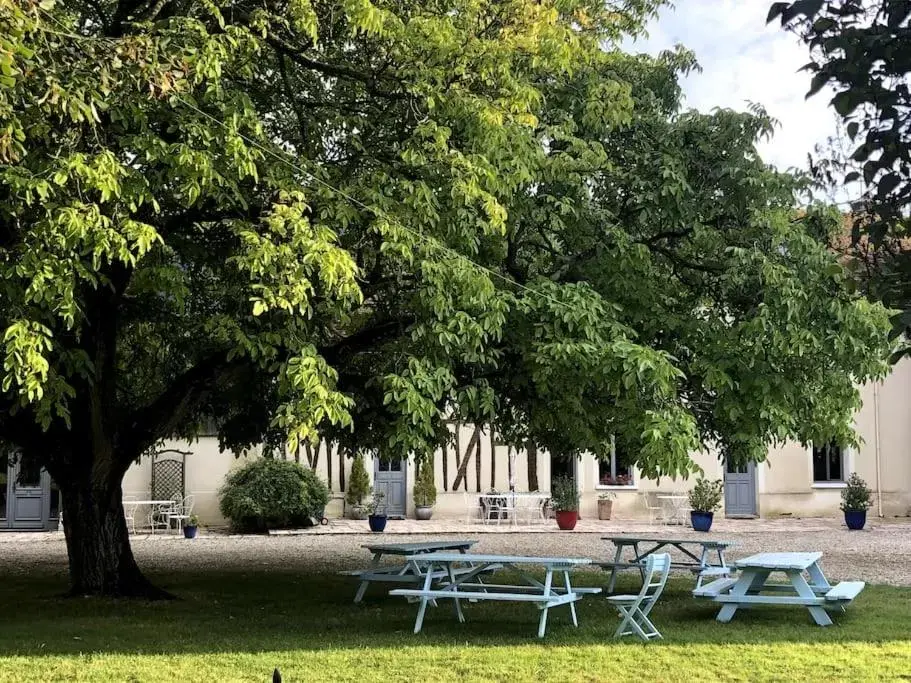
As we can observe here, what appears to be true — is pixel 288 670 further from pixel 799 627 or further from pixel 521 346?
pixel 799 627

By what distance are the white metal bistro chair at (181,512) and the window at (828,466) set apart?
610 inches

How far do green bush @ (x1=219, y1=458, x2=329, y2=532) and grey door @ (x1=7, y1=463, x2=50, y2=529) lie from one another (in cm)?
387

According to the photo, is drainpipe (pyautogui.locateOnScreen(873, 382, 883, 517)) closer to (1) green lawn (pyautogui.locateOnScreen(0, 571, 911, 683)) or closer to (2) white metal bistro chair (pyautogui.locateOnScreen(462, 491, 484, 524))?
(2) white metal bistro chair (pyautogui.locateOnScreen(462, 491, 484, 524))

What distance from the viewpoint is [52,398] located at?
7203 mm

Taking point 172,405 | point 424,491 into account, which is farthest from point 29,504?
point 172,405

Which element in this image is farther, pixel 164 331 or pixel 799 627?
pixel 164 331

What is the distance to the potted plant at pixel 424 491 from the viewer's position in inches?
963

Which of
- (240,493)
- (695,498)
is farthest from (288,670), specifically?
(695,498)

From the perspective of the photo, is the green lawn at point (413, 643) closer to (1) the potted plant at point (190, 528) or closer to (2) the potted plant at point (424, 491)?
(1) the potted plant at point (190, 528)

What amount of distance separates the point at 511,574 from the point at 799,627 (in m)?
4.66

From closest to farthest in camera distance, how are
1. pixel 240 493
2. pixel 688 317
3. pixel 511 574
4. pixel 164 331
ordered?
pixel 688 317 < pixel 164 331 < pixel 511 574 < pixel 240 493

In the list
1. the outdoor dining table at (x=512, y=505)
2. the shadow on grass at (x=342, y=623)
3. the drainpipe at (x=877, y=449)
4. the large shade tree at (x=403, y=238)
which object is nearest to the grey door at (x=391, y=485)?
the outdoor dining table at (x=512, y=505)

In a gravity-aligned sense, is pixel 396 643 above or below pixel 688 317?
below

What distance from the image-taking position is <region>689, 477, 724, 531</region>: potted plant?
21.6 meters
